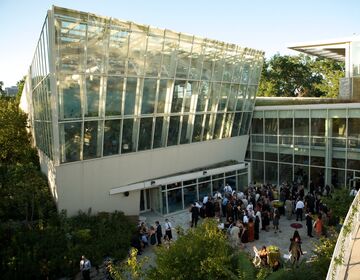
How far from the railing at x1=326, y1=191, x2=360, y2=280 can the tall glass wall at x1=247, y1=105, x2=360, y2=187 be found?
12912 mm

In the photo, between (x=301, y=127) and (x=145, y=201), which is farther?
(x=301, y=127)

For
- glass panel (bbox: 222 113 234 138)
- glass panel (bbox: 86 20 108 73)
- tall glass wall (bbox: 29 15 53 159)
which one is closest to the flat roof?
glass panel (bbox: 222 113 234 138)

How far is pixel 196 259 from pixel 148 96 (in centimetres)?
1065

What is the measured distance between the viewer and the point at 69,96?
15266 millimetres

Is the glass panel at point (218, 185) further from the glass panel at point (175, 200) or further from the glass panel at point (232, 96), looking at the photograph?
the glass panel at point (232, 96)

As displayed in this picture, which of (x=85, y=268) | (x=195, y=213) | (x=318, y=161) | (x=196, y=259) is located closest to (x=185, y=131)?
(x=195, y=213)

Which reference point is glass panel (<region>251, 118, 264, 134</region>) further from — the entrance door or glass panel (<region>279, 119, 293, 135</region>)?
the entrance door

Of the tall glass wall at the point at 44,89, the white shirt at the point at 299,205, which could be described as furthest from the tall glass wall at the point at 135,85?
the white shirt at the point at 299,205

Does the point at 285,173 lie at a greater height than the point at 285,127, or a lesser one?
lesser

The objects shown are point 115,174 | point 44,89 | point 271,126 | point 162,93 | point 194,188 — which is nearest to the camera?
point 44,89

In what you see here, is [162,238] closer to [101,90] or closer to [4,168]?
[101,90]

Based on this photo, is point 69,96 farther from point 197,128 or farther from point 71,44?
point 197,128

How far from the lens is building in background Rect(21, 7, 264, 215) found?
1518 centimetres

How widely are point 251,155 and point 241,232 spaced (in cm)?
1215
